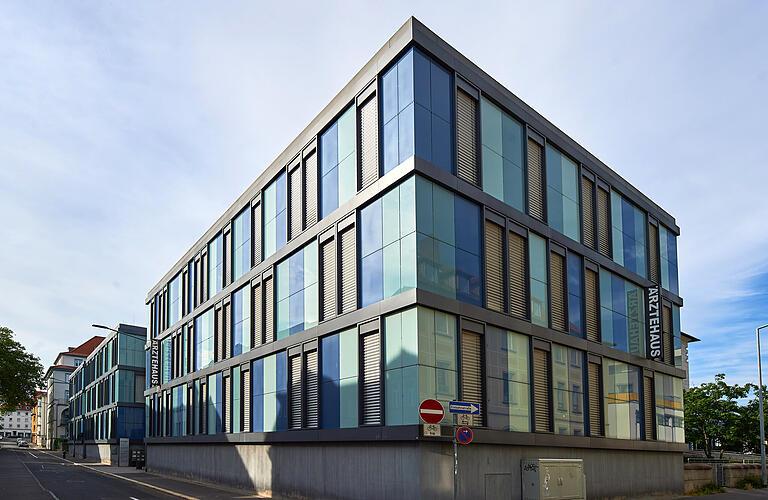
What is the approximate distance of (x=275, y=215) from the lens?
105 ft

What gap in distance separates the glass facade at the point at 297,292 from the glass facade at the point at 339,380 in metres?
1.87

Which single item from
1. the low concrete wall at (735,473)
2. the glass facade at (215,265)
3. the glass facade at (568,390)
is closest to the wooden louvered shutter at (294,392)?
the glass facade at (568,390)

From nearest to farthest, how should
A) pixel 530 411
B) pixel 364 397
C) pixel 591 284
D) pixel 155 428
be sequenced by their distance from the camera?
pixel 364 397 < pixel 530 411 < pixel 591 284 < pixel 155 428

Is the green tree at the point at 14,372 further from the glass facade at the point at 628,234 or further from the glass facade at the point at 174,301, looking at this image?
the glass facade at the point at 628,234

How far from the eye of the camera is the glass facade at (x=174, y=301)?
48.5 meters

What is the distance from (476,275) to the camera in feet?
74.5

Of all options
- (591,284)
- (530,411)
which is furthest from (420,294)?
(591,284)

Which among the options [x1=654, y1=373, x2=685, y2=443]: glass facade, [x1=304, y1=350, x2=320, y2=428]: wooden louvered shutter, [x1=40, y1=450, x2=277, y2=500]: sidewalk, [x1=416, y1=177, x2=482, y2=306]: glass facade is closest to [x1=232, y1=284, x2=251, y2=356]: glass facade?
[x1=40, y1=450, x2=277, y2=500]: sidewalk

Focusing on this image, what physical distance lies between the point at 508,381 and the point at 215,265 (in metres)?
22.8

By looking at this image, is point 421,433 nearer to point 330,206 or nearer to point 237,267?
point 330,206

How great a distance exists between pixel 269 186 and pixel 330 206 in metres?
7.63

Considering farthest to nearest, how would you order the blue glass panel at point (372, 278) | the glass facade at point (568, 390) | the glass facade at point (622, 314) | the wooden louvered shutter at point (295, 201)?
the glass facade at point (622, 314) → the wooden louvered shutter at point (295, 201) → the glass facade at point (568, 390) → the blue glass panel at point (372, 278)

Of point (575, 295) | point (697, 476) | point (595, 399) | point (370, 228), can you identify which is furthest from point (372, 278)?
point (697, 476)

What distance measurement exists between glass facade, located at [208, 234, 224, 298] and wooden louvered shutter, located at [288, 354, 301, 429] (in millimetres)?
12171
